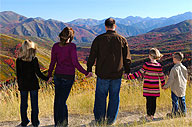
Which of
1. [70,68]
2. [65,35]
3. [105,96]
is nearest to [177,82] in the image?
[105,96]

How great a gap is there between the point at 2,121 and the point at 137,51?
411ft

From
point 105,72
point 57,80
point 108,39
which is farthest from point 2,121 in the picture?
point 108,39

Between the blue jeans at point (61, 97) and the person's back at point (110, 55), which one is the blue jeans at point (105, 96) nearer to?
the person's back at point (110, 55)

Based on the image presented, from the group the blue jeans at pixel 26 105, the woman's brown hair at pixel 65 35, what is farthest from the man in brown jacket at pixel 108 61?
the blue jeans at pixel 26 105

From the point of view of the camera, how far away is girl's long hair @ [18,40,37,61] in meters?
3.50

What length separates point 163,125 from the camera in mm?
3271

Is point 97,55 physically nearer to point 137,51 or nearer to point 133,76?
point 133,76

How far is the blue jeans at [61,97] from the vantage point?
Answer: 3.58 meters

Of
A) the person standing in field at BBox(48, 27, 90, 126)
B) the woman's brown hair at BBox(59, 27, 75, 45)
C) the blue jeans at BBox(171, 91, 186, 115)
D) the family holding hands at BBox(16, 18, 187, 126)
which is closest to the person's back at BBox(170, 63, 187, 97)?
the blue jeans at BBox(171, 91, 186, 115)

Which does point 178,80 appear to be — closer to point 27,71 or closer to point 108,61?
point 108,61

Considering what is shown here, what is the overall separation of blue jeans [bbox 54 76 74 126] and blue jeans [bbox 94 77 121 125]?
59 centimetres

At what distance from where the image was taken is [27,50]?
3.53 meters

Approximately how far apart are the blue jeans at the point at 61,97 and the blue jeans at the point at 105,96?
59 cm

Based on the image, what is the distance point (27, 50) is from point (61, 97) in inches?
43.5
